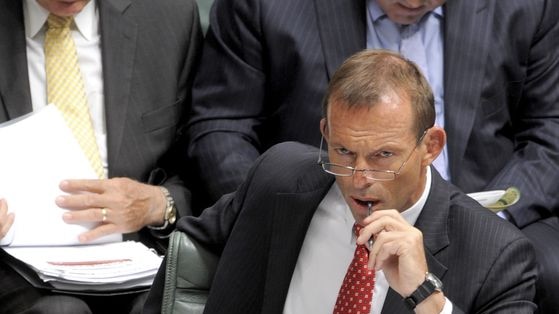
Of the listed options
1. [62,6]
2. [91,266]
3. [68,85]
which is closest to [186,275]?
[91,266]

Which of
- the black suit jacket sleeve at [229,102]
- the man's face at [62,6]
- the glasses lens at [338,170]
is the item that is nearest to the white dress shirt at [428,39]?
the black suit jacket sleeve at [229,102]

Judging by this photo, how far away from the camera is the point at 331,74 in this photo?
3.30 m

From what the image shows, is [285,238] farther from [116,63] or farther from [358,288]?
[116,63]

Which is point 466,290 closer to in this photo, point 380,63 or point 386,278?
point 386,278

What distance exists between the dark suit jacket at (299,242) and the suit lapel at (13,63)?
0.81 meters

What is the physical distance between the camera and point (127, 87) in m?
3.38

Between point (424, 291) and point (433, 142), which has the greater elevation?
point (433, 142)

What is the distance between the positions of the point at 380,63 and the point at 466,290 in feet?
1.49

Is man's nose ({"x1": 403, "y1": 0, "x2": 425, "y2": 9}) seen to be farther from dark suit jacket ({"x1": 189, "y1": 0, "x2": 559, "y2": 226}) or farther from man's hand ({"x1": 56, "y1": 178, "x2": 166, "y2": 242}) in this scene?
man's hand ({"x1": 56, "y1": 178, "x2": 166, "y2": 242})

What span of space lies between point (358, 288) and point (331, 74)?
3.24 feet

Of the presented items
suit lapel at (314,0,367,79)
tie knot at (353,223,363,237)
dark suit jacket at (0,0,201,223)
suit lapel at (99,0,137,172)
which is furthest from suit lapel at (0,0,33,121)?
tie knot at (353,223,363,237)

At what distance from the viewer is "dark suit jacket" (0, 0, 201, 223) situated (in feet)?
10.8

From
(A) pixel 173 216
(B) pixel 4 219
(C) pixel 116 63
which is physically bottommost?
(A) pixel 173 216

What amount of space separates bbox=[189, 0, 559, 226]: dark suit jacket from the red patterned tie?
90 cm
